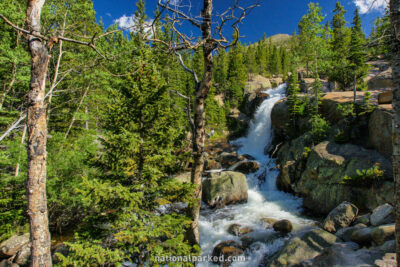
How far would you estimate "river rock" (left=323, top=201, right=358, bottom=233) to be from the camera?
341 inches

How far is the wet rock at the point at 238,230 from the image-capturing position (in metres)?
10.1

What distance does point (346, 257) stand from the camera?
525cm

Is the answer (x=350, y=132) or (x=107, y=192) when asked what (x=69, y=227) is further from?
(x=350, y=132)

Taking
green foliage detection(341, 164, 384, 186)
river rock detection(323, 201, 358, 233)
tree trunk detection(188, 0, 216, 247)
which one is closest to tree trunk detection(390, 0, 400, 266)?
tree trunk detection(188, 0, 216, 247)

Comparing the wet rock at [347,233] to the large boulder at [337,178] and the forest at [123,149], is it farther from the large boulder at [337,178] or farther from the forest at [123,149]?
the forest at [123,149]

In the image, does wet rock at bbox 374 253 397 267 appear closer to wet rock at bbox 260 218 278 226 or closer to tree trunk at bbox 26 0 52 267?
wet rock at bbox 260 218 278 226

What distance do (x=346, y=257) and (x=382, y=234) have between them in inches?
71.3

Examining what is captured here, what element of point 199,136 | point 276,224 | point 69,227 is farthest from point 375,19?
point 69,227

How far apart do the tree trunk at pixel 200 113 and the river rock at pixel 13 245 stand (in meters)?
9.76

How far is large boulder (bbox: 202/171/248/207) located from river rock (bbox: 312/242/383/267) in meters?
8.62

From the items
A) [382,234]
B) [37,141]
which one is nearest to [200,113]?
[37,141]

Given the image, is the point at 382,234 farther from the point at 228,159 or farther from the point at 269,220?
the point at 228,159

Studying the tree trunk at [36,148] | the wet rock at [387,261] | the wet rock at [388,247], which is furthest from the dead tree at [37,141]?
the wet rock at [388,247]

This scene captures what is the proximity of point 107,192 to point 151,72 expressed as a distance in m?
4.17
